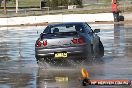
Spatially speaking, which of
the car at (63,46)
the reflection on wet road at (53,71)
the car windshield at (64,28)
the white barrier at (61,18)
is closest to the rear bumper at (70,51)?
the car at (63,46)

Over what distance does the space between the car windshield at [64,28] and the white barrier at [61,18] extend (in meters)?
31.1

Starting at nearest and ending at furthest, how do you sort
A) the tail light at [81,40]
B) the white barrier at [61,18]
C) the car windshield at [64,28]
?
the tail light at [81,40]
the car windshield at [64,28]
the white barrier at [61,18]

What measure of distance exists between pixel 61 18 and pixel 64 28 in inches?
1310

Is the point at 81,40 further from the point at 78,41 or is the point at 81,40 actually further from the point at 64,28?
the point at 64,28

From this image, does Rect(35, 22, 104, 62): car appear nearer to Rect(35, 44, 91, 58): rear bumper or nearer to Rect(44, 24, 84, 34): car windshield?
Rect(35, 44, 91, 58): rear bumper

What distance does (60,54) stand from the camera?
49.1ft

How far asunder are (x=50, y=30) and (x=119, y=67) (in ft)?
9.12

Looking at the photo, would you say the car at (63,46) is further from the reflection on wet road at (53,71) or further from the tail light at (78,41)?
the reflection on wet road at (53,71)

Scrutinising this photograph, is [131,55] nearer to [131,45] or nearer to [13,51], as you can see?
[131,45]

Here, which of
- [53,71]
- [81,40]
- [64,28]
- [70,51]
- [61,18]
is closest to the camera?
[53,71]

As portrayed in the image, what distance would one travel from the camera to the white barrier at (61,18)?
47969 millimetres

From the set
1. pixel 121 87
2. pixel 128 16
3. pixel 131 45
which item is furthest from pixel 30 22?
pixel 121 87

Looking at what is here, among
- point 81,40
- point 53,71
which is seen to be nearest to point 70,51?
point 81,40

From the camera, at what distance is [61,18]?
49.2 meters
